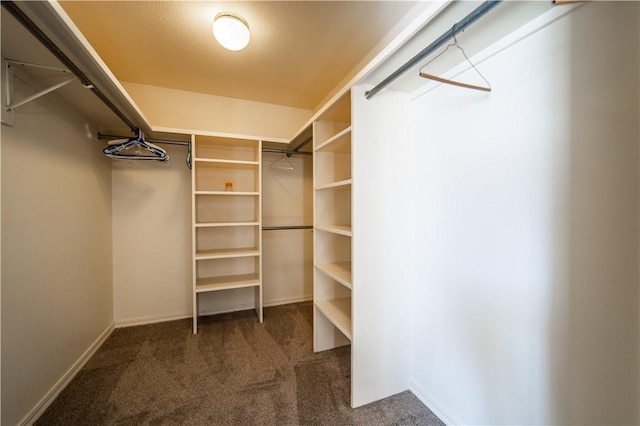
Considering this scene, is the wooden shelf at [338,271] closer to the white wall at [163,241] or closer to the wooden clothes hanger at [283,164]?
the white wall at [163,241]

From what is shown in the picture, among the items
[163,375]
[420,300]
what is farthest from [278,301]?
[420,300]

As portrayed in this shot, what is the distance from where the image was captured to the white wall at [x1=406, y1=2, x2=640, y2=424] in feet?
2.67

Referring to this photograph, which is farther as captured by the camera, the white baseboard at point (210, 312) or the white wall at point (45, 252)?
the white baseboard at point (210, 312)

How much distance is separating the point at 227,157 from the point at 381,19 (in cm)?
208

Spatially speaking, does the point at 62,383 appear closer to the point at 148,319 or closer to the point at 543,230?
the point at 148,319

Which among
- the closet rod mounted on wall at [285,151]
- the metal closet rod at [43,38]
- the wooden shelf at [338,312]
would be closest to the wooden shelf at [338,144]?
the closet rod mounted on wall at [285,151]

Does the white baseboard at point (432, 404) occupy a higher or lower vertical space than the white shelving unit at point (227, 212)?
lower

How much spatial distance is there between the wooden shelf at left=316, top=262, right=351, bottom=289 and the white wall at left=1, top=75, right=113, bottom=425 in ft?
6.00

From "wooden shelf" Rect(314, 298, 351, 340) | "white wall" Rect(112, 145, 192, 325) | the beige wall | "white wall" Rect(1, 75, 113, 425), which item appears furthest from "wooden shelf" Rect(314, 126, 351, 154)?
"white wall" Rect(1, 75, 113, 425)

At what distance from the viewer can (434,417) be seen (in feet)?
4.77

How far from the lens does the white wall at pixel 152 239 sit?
2.56 metres

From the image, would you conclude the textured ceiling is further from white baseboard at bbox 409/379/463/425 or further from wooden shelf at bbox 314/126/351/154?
white baseboard at bbox 409/379/463/425

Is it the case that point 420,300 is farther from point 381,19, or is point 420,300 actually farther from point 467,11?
point 381,19

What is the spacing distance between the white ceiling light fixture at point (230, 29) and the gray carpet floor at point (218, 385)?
8.05 ft
